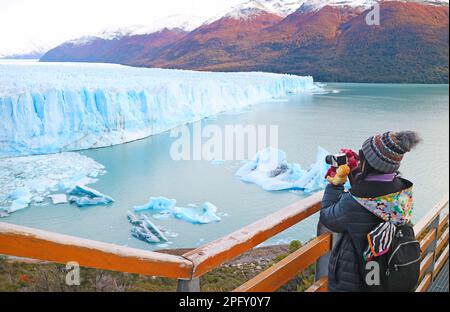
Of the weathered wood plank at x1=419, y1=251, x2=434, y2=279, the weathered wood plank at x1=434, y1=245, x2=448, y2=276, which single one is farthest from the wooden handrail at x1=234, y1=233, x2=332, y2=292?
the weathered wood plank at x1=434, y1=245, x2=448, y2=276

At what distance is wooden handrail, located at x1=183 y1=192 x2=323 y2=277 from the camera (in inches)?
25.6

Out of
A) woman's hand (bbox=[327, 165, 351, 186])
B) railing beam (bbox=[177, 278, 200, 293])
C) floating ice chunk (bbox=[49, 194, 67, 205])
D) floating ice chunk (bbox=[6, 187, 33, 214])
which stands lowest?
railing beam (bbox=[177, 278, 200, 293])

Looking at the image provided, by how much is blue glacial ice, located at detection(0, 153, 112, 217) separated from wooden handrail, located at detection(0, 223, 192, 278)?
486 millimetres

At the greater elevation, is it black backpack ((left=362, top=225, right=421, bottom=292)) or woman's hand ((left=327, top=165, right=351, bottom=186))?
woman's hand ((left=327, top=165, right=351, bottom=186))

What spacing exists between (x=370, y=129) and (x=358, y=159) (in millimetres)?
1347

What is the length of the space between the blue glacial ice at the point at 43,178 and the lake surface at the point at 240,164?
0.03m

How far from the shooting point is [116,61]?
5.09 feet

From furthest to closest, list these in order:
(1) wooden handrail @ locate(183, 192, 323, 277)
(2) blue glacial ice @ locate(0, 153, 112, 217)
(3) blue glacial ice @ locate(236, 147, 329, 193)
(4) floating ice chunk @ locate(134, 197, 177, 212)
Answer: (3) blue glacial ice @ locate(236, 147, 329, 193) → (4) floating ice chunk @ locate(134, 197, 177, 212) → (2) blue glacial ice @ locate(0, 153, 112, 217) → (1) wooden handrail @ locate(183, 192, 323, 277)

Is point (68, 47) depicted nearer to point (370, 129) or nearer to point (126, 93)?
point (126, 93)

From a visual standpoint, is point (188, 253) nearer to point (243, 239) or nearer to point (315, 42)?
point (243, 239)

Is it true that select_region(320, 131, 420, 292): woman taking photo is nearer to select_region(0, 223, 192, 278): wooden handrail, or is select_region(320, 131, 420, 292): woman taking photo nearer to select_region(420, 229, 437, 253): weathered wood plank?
select_region(0, 223, 192, 278): wooden handrail

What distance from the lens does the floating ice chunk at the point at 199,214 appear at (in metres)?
1.52

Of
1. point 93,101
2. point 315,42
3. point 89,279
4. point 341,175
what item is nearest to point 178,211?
point 93,101
